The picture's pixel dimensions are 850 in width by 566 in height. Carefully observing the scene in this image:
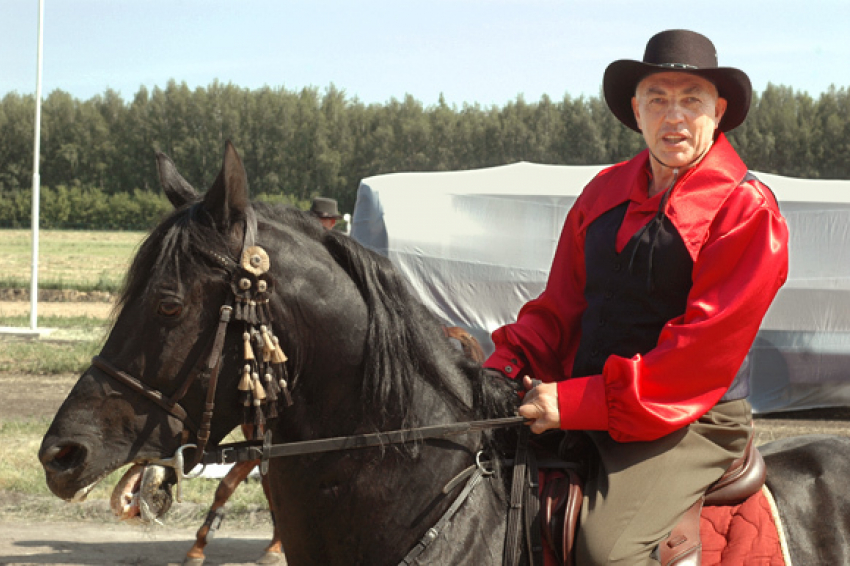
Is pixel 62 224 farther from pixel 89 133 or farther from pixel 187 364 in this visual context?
pixel 187 364

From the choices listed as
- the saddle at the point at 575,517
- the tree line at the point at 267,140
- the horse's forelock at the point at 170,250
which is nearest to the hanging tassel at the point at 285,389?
the horse's forelock at the point at 170,250

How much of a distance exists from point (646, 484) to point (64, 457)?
1474 millimetres

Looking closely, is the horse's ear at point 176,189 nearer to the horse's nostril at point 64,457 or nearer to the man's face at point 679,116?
the horse's nostril at point 64,457

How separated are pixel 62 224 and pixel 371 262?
47.8 m

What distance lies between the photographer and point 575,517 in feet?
7.47

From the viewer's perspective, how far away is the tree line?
45281 millimetres

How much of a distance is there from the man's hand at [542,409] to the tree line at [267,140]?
40638 mm

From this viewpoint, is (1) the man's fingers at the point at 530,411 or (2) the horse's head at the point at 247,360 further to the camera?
(1) the man's fingers at the point at 530,411

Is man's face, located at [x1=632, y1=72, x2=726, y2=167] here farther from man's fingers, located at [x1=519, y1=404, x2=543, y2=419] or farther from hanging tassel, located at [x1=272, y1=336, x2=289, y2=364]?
hanging tassel, located at [x1=272, y1=336, x2=289, y2=364]

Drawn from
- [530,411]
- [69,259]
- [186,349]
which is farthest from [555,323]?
[69,259]

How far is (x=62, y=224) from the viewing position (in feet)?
151

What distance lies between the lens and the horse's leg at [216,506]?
554 centimetres

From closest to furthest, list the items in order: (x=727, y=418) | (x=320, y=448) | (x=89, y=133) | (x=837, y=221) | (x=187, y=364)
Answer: (x=187, y=364) < (x=320, y=448) < (x=727, y=418) < (x=837, y=221) < (x=89, y=133)

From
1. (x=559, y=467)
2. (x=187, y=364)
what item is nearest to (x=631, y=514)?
(x=559, y=467)
